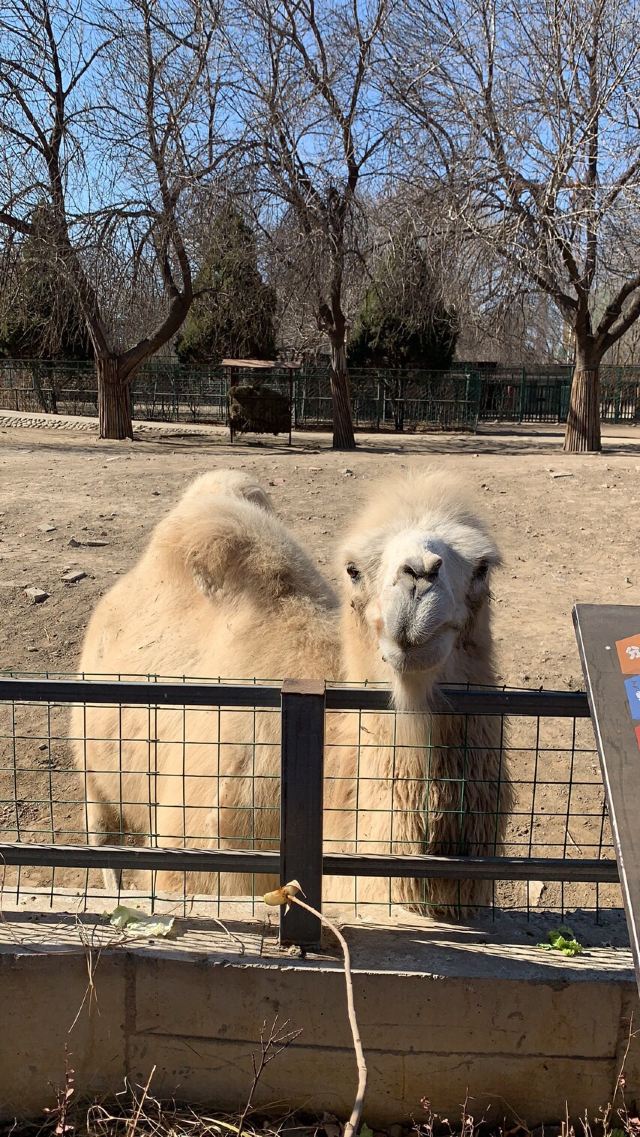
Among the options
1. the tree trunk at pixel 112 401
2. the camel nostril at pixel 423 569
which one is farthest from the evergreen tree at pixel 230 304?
the camel nostril at pixel 423 569

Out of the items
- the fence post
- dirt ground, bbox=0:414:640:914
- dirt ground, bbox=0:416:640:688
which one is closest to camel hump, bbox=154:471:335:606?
dirt ground, bbox=0:414:640:914

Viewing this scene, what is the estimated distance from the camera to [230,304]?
2081cm

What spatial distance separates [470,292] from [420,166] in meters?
2.65

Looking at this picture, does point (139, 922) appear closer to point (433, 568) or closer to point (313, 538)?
point (433, 568)

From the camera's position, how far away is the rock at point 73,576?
7590 mm

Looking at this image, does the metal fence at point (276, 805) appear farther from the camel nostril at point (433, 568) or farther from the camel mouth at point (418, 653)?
the camel nostril at point (433, 568)

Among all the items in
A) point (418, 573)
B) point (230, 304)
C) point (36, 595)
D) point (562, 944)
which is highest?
point (230, 304)

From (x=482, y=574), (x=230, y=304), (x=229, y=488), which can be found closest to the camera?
(x=482, y=574)

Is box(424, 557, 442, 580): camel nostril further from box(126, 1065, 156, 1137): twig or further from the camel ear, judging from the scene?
box(126, 1065, 156, 1137): twig

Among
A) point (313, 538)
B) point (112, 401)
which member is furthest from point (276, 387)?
point (313, 538)

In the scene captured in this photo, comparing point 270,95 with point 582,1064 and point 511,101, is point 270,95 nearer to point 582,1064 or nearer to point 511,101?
point 511,101

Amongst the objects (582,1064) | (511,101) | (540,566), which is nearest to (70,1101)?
(582,1064)

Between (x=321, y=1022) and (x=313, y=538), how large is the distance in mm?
6873

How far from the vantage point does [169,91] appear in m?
15.9
